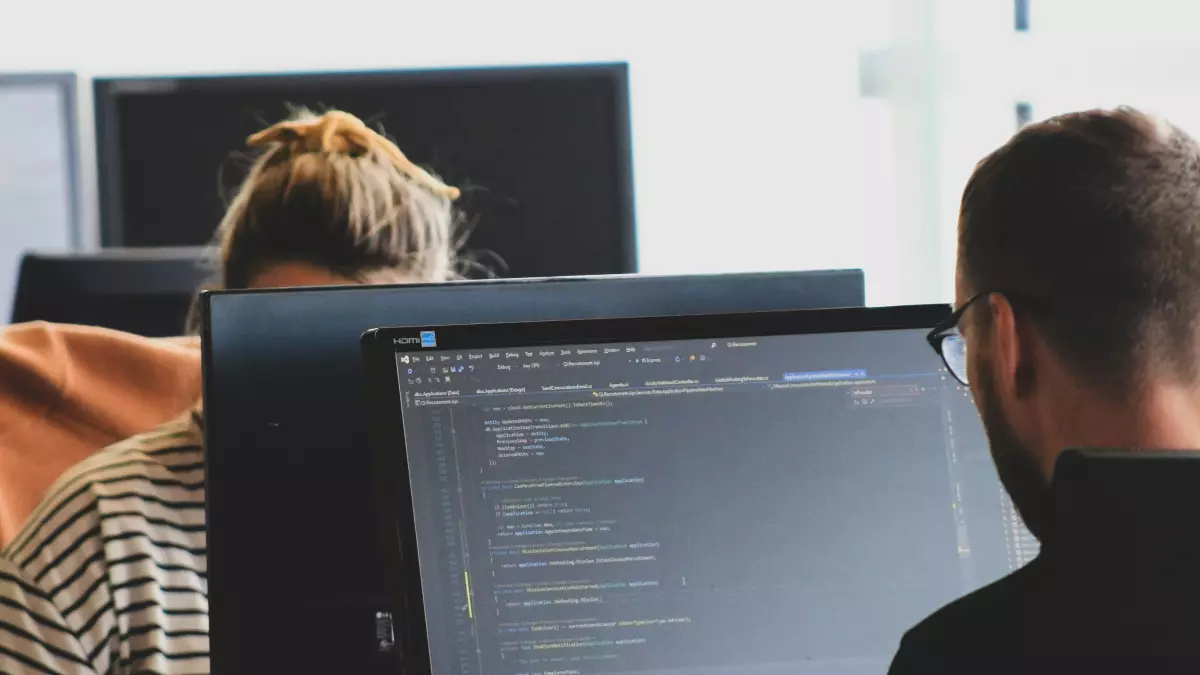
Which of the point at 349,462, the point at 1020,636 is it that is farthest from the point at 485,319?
the point at 1020,636

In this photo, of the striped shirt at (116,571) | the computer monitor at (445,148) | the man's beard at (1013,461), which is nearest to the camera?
the man's beard at (1013,461)

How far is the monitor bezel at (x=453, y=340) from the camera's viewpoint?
90 cm

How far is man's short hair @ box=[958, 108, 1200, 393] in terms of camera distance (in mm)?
753

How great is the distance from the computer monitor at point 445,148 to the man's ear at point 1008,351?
197 cm

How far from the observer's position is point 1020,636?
2.23 feet

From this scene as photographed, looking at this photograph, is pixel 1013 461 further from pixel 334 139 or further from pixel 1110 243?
pixel 334 139

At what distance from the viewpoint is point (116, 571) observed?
116cm

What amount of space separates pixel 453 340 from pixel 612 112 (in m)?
1.96

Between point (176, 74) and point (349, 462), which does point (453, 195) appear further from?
point (176, 74)

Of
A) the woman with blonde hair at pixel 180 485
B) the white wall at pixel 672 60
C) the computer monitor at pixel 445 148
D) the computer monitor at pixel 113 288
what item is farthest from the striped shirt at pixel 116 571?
the white wall at pixel 672 60

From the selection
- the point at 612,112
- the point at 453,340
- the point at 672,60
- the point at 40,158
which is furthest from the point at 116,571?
the point at 672,60

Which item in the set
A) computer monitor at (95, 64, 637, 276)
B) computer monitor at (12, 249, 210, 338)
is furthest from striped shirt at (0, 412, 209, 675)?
computer monitor at (95, 64, 637, 276)

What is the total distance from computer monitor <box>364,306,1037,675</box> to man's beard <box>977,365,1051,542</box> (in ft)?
0.39

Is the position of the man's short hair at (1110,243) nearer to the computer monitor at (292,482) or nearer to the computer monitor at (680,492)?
the computer monitor at (680,492)
